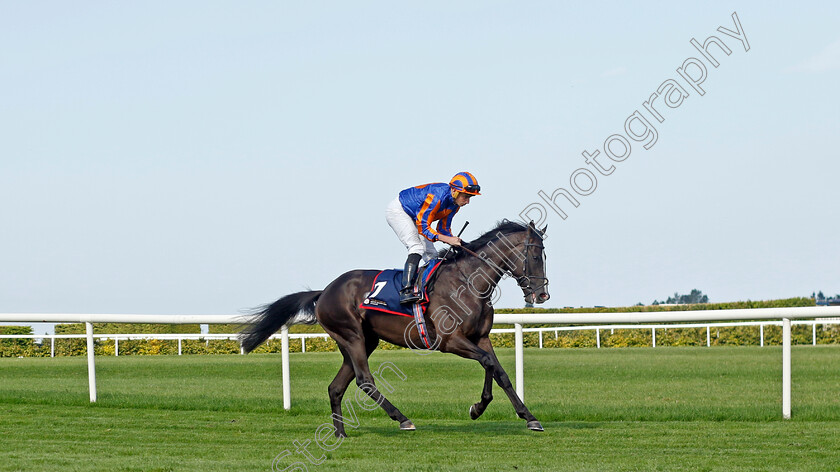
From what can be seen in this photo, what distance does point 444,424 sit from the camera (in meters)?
6.69

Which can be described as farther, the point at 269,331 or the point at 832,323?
the point at 832,323

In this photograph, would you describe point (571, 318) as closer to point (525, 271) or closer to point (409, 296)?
point (525, 271)

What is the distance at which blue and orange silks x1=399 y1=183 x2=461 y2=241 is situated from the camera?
6000mm

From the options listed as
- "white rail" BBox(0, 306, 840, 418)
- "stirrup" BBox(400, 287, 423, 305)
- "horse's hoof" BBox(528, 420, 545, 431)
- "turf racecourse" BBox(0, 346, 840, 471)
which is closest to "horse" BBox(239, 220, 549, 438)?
"horse's hoof" BBox(528, 420, 545, 431)

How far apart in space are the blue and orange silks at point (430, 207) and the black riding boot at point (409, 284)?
0.21 meters

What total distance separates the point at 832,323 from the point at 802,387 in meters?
13.8

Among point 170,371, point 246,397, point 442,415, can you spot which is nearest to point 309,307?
point 442,415

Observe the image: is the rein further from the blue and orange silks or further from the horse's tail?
the horse's tail

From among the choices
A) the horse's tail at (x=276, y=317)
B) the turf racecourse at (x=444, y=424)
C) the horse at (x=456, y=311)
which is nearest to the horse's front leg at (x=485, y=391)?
the horse at (x=456, y=311)

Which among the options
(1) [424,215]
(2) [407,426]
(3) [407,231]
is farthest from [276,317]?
(1) [424,215]

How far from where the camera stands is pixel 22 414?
726 cm

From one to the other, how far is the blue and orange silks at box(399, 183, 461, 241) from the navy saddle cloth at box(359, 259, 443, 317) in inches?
9.5

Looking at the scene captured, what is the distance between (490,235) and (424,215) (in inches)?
19.8

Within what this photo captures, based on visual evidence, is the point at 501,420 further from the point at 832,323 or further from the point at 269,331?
the point at 832,323
